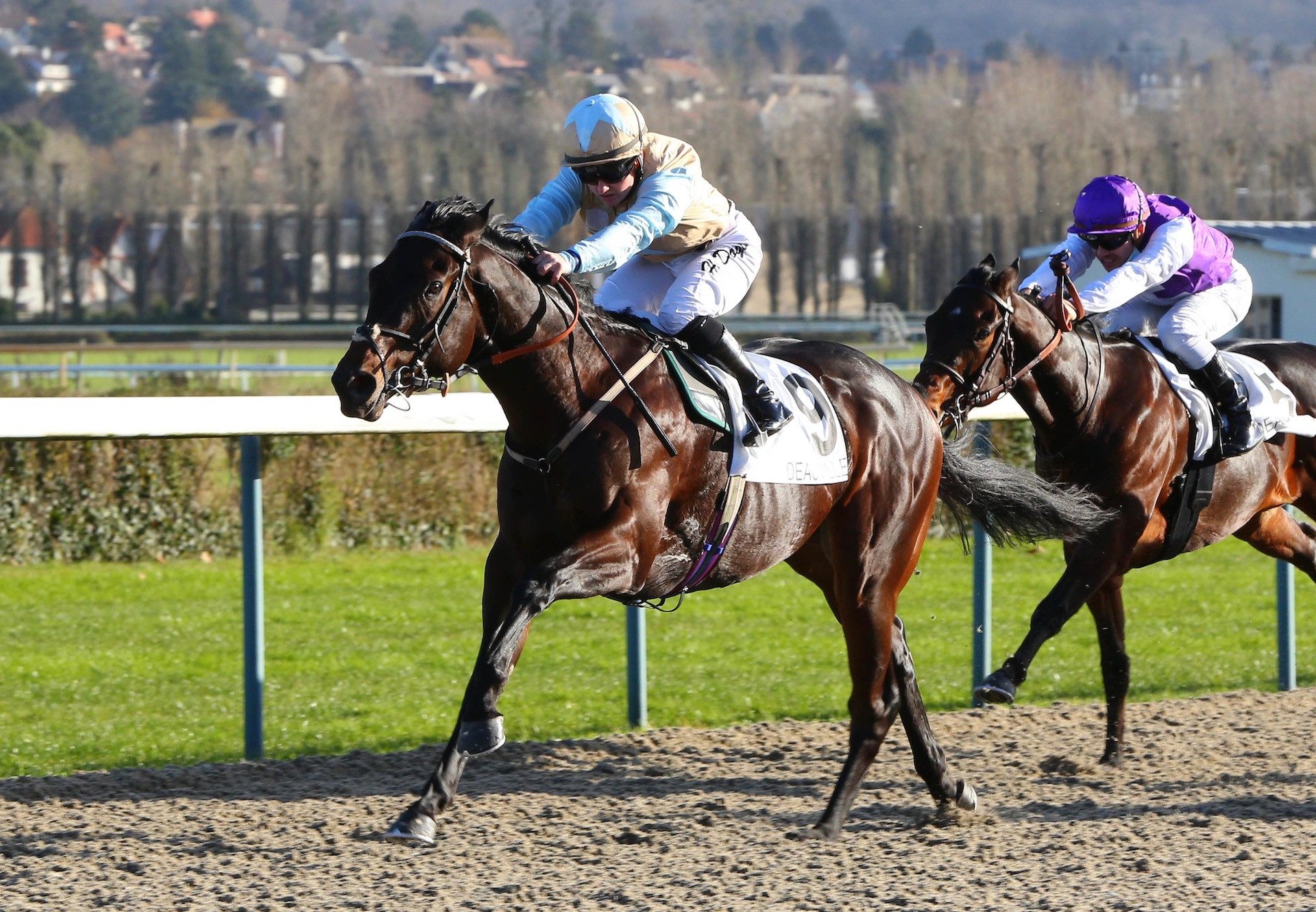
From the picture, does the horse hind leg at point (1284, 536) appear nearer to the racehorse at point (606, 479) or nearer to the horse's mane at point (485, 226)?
the racehorse at point (606, 479)

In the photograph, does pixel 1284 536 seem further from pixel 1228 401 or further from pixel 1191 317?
pixel 1191 317

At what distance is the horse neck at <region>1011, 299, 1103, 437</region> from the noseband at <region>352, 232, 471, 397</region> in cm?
212

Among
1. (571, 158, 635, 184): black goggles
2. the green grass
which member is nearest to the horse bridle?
(571, 158, 635, 184): black goggles

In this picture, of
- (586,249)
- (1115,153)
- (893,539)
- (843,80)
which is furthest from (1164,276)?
(843,80)

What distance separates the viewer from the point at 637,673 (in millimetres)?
5930

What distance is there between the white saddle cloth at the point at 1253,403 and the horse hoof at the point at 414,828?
2891 mm

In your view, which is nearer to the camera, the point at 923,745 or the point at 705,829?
the point at 705,829

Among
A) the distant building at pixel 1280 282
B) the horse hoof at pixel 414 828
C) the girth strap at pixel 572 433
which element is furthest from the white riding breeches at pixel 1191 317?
the distant building at pixel 1280 282

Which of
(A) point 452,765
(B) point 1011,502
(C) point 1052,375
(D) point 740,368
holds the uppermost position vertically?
(D) point 740,368

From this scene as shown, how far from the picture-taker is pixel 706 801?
480 cm

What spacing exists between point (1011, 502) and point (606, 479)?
1745 millimetres

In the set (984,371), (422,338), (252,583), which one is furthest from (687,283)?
(252,583)

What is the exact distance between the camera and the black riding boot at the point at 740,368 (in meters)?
4.36

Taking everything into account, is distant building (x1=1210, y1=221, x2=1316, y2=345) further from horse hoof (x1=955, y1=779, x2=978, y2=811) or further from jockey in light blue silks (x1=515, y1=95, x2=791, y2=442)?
jockey in light blue silks (x1=515, y1=95, x2=791, y2=442)
